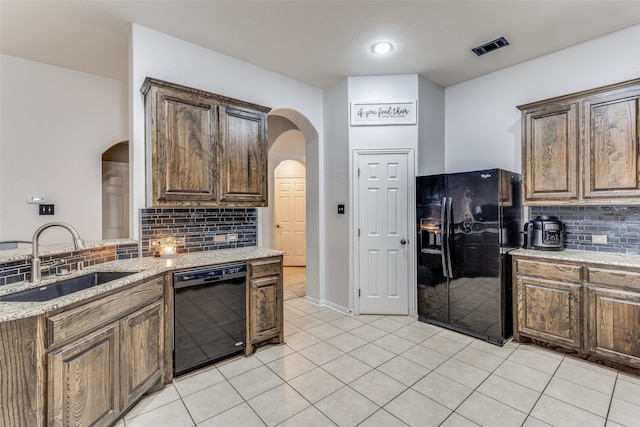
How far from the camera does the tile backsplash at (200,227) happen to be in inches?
109

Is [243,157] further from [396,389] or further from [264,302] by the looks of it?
[396,389]

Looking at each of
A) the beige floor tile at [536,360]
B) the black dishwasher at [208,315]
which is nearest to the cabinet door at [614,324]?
the beige floor tile at [536,360]

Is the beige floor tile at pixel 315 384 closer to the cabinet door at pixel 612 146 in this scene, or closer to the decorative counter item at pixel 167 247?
the decorative counter item at pixel 167 247

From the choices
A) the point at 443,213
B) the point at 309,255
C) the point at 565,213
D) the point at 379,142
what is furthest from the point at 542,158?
the point at 309,255

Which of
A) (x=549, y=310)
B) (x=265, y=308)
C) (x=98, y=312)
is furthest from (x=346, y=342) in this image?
(x=98, y=312)

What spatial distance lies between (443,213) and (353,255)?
3.83 feet

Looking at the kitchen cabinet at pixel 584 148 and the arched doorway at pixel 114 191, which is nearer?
the kitchen cabinet at pixel 584 148

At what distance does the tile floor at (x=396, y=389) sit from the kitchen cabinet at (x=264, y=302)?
0.50ft

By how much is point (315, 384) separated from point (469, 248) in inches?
77.9

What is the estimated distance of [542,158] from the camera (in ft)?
9.85

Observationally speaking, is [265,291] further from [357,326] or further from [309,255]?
[309,255]

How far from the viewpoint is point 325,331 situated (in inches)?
129

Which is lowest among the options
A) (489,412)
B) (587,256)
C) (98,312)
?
(489,412)

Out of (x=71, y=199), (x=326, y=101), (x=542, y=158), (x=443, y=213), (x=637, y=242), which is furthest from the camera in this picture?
(x=326, y=101)
